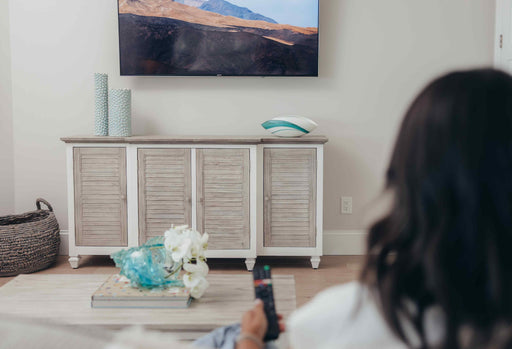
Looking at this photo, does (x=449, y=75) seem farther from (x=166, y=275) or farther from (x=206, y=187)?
(x=206, y=187)

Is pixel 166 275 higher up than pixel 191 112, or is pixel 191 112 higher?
pixel 191 112

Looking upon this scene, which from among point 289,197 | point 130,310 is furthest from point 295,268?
point 130,310

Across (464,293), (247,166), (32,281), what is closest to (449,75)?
(464,293)

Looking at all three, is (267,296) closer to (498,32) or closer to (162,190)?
(162,190)

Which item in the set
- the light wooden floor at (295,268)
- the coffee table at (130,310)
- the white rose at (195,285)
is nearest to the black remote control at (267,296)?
the coffee table at (130,310)

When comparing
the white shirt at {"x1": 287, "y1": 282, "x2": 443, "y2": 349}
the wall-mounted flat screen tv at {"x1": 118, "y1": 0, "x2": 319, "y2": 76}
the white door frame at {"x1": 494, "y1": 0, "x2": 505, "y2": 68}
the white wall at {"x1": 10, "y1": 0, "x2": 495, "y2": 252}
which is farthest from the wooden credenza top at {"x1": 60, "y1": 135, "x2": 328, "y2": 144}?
the white shirt at {"x1": 287, "y1": 282, "x2": 443, "y2": 349}

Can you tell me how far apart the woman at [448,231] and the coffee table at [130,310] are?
1.08m

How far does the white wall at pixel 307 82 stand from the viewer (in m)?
3.56

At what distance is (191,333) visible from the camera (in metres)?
1.72

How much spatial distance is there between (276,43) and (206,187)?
3.42 feet

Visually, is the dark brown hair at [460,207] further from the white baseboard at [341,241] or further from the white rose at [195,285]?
the white baseboard at [341,241]

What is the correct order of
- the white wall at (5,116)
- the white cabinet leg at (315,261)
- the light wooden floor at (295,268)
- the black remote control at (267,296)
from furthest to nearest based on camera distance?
the white wall at (5,116), the white cabinet leg at (315,261), the light wooden floor at (295,268), the black remote control at (267,296)

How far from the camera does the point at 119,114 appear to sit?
10.9 ft

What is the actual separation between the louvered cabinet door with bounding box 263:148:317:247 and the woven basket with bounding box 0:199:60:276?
1320 millimetres
